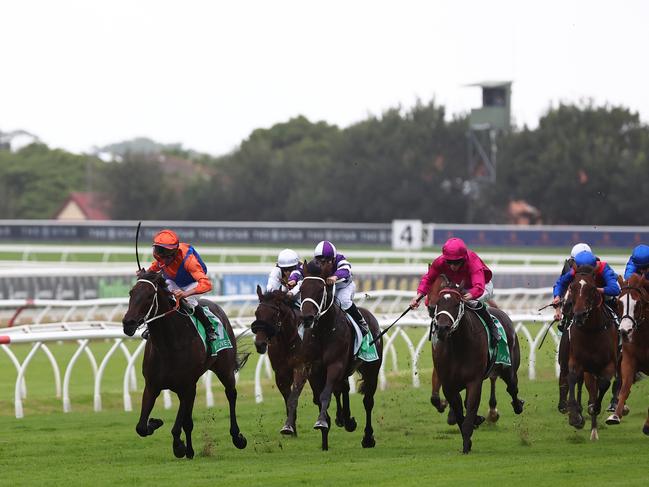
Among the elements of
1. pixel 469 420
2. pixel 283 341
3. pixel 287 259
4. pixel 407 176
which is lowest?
pixel 469 420

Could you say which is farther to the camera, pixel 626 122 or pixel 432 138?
pixel 432 138

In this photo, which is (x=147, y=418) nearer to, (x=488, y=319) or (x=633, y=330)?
(x=488, y=319)

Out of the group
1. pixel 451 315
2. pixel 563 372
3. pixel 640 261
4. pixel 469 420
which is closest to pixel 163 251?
pixel 451 315

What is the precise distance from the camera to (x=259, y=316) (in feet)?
30.8

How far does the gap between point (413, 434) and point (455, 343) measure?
1500 mm

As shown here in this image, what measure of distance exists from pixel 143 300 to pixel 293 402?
161 centimetres

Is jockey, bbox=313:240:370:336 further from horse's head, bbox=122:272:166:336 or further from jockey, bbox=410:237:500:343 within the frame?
horse's head, bbox=122:272:166:336

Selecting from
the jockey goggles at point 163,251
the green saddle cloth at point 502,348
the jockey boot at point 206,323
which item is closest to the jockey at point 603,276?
the green saddle cloth at point 502,348

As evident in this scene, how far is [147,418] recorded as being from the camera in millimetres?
8555

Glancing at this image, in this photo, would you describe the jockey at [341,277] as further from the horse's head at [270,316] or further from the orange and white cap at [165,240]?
the orange and white cap at [165,240]

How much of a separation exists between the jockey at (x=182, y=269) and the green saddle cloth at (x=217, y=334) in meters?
0.05

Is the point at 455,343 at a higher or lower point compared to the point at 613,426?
higher

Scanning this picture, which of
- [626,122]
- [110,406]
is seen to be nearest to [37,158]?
[626,122]

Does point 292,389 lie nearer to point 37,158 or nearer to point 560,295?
point 560,295
